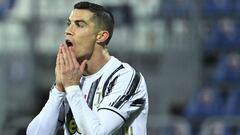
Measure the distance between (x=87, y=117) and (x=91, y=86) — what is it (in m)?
0.38

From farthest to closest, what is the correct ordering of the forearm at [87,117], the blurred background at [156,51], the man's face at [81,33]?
the blurred background at [156,51]
the man's face at [81,33]
the forearm at [87,117]

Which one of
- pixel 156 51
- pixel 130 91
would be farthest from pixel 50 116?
pixel 156 51

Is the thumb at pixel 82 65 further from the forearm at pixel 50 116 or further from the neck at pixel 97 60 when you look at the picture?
the forearm at pixel 50 116

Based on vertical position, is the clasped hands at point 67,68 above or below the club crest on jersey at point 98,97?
above

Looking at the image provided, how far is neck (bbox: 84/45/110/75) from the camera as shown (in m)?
4.44

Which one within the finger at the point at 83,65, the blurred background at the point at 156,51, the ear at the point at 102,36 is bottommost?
the blurred background at the point at 156,51

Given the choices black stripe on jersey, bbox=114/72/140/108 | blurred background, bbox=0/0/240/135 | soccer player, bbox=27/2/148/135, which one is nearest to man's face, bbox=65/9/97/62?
soccer player, bbox=27/2/148/135

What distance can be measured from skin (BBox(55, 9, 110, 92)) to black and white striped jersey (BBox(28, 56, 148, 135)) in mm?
70

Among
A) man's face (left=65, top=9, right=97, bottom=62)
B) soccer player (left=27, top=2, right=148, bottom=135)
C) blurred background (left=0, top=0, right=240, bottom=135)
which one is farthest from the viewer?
blurred background (left=0, top=0, right=240, bottom=135)

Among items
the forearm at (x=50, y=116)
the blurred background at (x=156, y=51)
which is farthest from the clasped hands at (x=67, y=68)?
the blurred background at (x=156, y=51)

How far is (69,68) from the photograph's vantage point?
14.0 ft

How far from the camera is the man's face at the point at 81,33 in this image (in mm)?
4348

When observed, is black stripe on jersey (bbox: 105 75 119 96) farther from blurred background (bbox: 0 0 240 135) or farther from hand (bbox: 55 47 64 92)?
blurred background (bbox: 0 0 240 135)

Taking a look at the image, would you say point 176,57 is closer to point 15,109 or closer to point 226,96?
point 226,96
